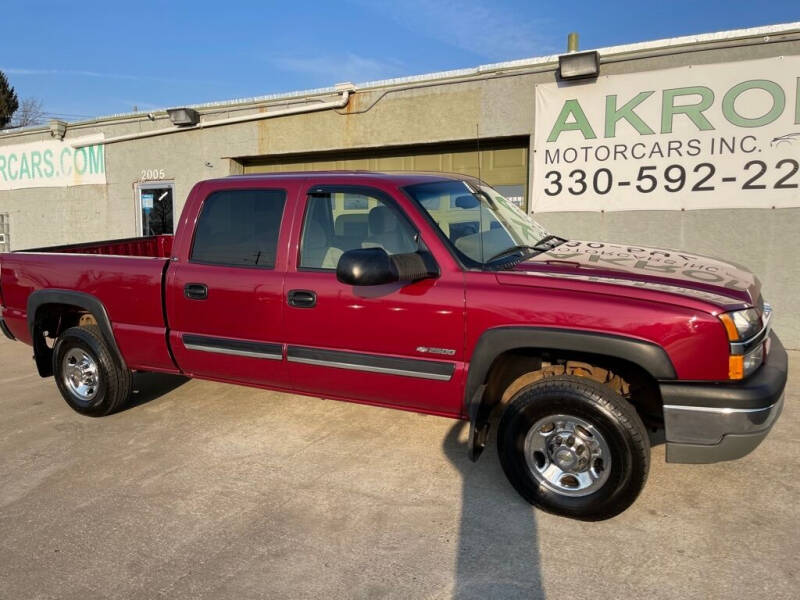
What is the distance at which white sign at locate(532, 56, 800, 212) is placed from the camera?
254 inches

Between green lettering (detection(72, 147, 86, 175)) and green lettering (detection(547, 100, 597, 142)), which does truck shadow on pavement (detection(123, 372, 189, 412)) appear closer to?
green lettering (detection(547, 100, 597, 142))

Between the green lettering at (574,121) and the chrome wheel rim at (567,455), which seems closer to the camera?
the chrome wheel rim at (567,455)

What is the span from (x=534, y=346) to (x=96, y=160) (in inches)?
460

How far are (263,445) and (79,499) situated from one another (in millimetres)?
1139

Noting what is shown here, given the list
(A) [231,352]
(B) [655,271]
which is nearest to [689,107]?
(B) [655,271]

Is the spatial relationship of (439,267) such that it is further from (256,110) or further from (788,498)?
(256,110)

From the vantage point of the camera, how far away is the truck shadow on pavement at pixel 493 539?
2.58 m

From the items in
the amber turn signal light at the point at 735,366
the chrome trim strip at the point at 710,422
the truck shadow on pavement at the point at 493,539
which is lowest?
the truck shadow on pavement at the point at 493,539

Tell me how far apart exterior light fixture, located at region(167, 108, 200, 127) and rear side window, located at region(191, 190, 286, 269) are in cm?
713

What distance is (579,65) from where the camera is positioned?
281 inches

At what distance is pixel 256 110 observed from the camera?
995 centimetres

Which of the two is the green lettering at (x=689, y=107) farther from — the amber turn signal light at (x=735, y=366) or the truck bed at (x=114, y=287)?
the truck bed at (x=114, y=287)

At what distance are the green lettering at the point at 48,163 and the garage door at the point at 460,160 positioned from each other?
6.51 meters

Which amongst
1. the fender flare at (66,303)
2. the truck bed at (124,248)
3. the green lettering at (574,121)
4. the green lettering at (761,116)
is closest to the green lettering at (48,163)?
the truck bed at (124,248)
